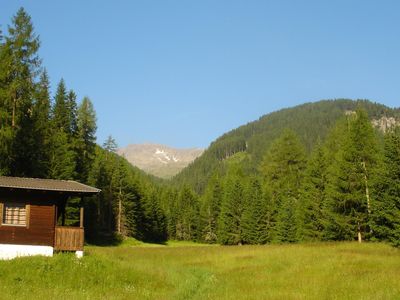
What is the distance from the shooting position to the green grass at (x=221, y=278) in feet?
60.2

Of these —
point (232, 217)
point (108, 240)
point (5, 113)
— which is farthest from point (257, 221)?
point (5, 113)

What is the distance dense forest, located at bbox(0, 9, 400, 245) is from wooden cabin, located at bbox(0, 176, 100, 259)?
12831 millimetres

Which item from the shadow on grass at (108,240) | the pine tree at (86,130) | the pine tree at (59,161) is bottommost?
the shadow on grass at (108,240)

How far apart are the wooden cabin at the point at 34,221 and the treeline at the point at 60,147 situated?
41.9ft

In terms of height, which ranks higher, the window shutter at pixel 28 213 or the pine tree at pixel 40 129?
the pine tree at pixel 40 129

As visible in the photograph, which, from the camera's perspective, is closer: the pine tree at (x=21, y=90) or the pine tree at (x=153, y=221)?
the pine tree at (x=21, y=90)

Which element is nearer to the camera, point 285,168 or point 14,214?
point 14,214

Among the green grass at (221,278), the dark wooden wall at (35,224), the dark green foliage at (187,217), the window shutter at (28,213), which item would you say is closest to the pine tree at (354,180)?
the green grass at (221,278)

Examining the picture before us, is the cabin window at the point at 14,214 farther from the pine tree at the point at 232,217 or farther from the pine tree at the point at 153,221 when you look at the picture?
the pine tree at the point at 153,221

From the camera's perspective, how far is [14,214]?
28016 mm

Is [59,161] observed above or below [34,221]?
above

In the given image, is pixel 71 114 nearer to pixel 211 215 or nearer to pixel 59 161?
pixel 59 161

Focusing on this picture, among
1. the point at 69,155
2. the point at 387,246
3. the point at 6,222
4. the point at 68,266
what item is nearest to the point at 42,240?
the point at 6,222

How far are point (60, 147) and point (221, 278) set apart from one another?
37.2 m
